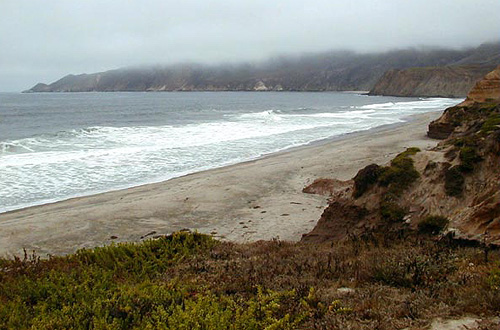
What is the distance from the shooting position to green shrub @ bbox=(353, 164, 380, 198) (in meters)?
8.07

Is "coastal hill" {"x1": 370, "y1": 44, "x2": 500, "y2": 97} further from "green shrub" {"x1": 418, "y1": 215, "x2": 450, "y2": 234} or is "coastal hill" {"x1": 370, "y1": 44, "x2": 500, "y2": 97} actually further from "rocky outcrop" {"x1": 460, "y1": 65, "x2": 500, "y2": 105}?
"green shrub" {"x1": 418, "y1": 215, "x2": 450, "y2": 234}

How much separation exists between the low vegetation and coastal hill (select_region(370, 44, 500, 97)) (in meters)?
122

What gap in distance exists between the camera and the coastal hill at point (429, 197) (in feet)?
20.2

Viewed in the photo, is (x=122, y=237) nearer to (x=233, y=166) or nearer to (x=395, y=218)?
(x=395, y=218)

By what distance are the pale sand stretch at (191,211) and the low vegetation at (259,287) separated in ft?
9.96

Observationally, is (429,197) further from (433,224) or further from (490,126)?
(490,126)

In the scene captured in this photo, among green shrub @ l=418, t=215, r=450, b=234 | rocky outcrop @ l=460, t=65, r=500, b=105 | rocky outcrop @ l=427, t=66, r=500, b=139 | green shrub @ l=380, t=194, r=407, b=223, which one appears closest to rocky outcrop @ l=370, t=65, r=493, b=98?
rocky outcrop @ l=460, t=65, r=500, b=105

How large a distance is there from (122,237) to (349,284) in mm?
6942

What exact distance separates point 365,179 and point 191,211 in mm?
6026

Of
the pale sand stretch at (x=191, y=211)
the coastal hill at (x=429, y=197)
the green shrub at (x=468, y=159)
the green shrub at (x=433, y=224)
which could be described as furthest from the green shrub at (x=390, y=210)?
the pale sand stretch at (x=191, y=211)

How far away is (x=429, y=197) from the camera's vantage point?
7.12 m

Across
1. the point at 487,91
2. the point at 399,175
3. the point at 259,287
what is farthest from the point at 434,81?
the point at 259,287

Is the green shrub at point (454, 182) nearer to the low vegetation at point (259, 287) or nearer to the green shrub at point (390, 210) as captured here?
the green shrub at point (390, 210)

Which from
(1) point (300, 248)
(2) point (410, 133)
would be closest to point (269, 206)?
(1) point (300, 248)
